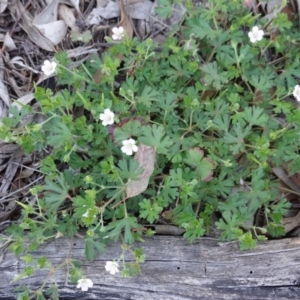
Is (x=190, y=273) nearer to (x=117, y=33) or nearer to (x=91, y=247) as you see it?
(x=91, y=247)

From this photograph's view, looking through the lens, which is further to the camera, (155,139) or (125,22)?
(125,22)

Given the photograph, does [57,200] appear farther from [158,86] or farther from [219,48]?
[219,48]

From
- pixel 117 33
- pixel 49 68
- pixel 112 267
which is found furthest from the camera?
pixel 117 33

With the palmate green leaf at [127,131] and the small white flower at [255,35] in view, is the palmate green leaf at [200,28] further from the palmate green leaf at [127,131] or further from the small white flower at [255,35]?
the palmate green leaf at [127,131]

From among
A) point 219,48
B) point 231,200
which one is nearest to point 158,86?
point 219,48

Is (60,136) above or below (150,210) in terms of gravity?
above

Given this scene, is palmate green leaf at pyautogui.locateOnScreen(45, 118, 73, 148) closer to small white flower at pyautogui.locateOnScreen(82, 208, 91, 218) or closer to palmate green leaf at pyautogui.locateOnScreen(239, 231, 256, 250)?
small white flower at pyautogui.locateOnScreen(82, 208, 91, 218)

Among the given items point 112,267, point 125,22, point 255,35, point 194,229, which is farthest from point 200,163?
point 125,22

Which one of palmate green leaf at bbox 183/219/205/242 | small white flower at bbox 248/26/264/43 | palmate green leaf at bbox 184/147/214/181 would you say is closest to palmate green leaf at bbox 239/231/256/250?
palmate green leaf at bbox 183/219/205/242
